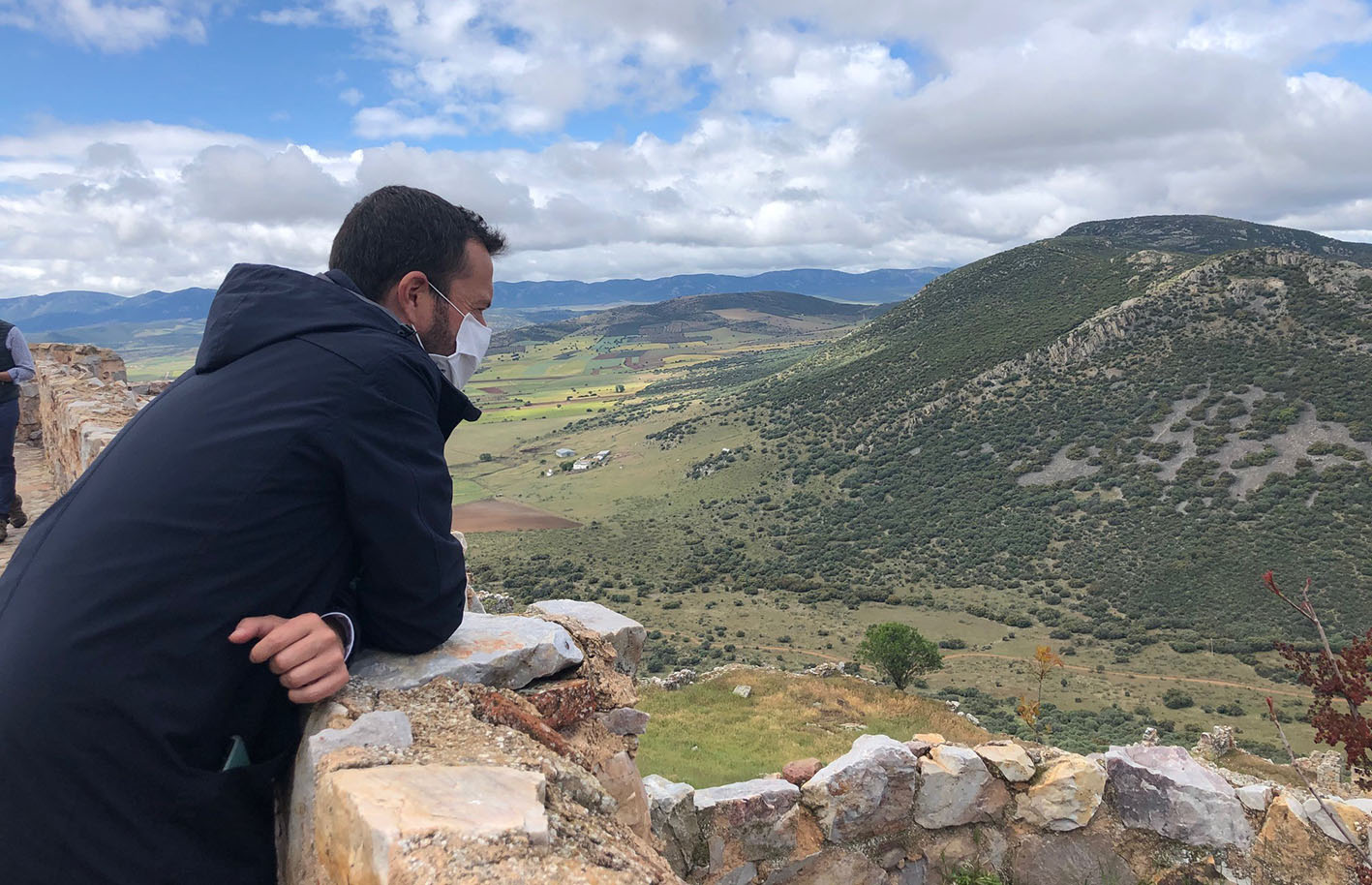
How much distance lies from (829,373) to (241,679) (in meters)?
93.0

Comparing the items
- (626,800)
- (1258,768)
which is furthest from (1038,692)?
(626,800)

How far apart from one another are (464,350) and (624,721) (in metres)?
2.26

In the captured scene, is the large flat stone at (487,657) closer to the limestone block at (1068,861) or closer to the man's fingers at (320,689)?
the man's fingers at (320,689)

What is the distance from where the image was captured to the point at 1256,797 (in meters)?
6.94

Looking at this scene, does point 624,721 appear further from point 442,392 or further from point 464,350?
point 442,392

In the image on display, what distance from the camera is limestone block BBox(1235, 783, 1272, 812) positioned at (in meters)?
6.90

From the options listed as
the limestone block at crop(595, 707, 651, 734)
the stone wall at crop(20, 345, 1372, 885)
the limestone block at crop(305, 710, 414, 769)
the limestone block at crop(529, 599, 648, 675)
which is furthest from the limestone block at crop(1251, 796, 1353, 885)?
the limestone block at crop(305, 710, 414, 769)

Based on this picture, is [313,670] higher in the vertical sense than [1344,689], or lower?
higher

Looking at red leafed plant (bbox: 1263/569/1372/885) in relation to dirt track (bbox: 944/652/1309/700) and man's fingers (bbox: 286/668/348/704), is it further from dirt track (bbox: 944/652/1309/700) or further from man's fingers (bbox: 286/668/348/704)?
dirt track (bbox: 944/652/1309/700)

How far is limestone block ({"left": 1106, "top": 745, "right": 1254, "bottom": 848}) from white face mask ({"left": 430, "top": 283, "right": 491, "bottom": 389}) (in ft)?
24.1

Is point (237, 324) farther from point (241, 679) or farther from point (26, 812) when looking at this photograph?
point (26, 812)

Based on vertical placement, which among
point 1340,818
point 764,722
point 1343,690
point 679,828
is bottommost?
point 764,722

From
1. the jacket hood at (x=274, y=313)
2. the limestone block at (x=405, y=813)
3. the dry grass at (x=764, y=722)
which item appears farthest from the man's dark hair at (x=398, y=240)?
the dry grass at (x=764, y=722)

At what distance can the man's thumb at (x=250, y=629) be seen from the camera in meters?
2.04
